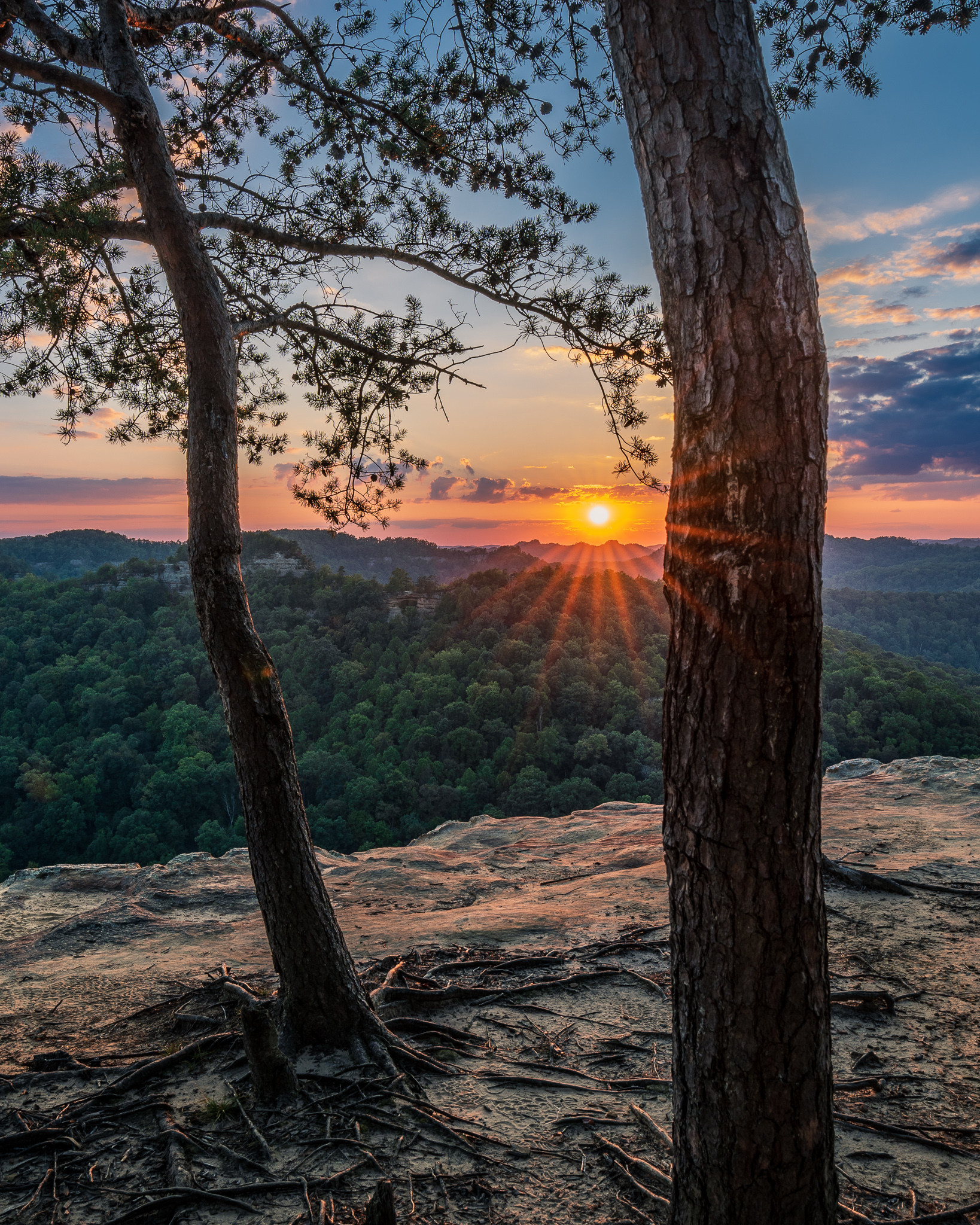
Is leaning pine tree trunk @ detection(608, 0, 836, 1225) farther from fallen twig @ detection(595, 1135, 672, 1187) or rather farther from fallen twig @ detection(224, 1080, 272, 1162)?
fallen twig @ detection(224, 1080, 272, 1162)

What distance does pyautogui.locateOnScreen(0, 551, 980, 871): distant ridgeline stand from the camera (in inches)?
973

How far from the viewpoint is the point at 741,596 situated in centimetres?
129

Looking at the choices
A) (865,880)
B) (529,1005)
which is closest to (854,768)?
(865,880)

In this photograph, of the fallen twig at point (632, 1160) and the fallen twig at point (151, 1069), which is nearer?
the fallen twig at point (632, 1160)

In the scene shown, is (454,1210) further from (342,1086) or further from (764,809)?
(764,809)

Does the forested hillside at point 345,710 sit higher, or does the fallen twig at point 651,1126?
the fallen twig at point 651,1126

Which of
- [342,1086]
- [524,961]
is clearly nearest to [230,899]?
[524,961]

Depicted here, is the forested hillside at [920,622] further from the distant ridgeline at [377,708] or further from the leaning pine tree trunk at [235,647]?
the leaning pine tree trunk at [235,647]

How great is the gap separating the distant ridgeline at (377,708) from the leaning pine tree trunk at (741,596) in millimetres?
18532

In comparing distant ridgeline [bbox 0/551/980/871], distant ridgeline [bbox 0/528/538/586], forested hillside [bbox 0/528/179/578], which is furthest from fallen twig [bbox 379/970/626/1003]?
forested hillside [bbox 0/528/179/578]

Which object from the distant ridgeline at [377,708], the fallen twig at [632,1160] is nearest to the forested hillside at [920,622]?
the distant ridgeline at [377,708]

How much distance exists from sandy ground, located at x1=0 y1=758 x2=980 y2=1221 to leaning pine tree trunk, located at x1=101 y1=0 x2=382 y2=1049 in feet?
1.11

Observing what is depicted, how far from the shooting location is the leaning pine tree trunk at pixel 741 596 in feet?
4.21

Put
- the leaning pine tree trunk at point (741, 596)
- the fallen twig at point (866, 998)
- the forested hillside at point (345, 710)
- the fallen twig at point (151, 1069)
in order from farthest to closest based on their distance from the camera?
the forested hillside at point (345, 710) < the fallen twig at point (866, 998) < the fallen twig at point (151, 1069) < the leaning pine tree trunk at point (741, 596)
